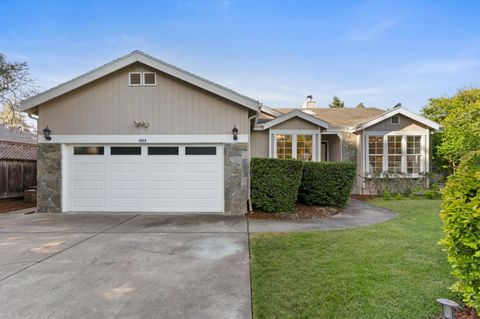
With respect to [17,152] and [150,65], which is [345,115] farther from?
[17,152]

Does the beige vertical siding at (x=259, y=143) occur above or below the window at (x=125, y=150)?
above

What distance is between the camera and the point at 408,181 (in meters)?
12.6

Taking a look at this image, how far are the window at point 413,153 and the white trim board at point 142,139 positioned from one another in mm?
8821

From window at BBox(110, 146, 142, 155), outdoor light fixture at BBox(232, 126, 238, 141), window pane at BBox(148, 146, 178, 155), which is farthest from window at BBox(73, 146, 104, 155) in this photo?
outdoor light fixture at BBox(232, 126, 238, 141)

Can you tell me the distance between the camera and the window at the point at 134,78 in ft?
29.3

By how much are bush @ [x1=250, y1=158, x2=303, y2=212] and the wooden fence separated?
1107 cm

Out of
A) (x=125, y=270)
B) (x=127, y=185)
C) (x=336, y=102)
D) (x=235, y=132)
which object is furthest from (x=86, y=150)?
(x=336, y=102)

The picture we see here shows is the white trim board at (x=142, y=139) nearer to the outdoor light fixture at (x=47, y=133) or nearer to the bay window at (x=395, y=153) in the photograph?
the outdoor light fixture at (x=47, y=133)

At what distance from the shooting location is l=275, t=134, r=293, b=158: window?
40.0 feet

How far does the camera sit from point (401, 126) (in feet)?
41.8

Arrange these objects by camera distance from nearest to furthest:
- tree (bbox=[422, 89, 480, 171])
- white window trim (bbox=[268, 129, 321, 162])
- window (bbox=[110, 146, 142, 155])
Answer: window (bbox=[110, 146, 142, 155]), tree (bbox=[422, 89, 480, 171]), white window trim (bbox=[268, 129, 321, 162])

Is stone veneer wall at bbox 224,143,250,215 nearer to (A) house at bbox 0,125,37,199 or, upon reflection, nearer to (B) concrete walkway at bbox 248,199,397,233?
(B) concrete walkway at bbox 248,199,397,233

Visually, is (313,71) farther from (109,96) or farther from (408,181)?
(109,96)

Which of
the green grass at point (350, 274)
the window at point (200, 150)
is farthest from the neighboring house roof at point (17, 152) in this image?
the green grass at point (350, 274)
